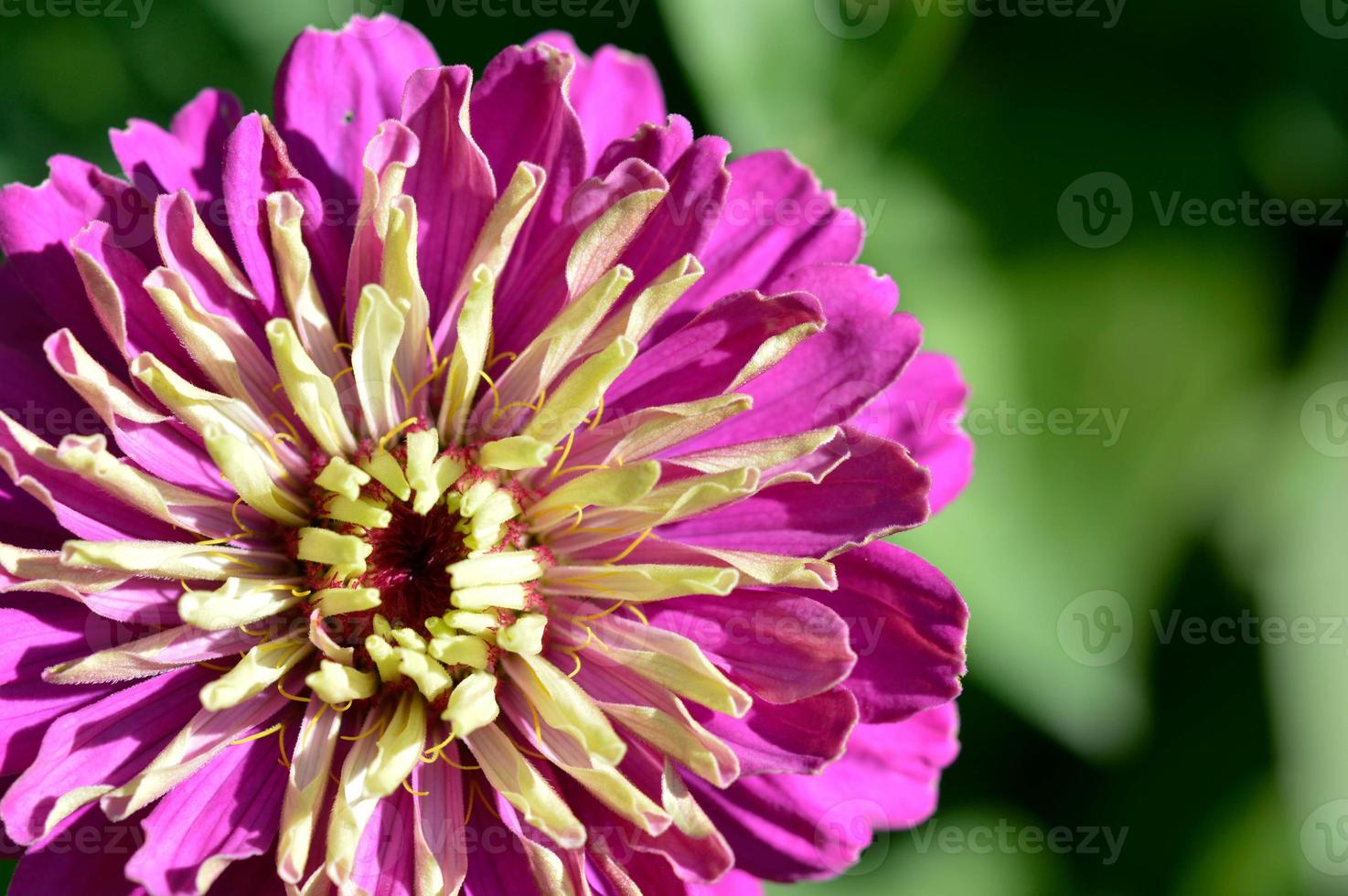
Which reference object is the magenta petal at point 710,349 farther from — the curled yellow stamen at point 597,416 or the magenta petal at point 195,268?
the magenta petal at point 195,268

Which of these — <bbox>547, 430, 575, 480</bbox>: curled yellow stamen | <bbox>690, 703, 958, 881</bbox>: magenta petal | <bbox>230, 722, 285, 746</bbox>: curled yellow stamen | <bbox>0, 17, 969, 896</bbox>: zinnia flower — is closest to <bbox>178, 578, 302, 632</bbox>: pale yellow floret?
<bbox>0, 17, 969, 896</bbox>: zinnia flower

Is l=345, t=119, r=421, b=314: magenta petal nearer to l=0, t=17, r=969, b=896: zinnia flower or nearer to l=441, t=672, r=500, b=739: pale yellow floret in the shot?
l=0, t=17, r=969, b=896: zinnia flower

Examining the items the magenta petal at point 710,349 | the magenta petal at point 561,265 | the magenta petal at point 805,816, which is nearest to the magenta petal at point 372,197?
the magenta petal at point 561,265

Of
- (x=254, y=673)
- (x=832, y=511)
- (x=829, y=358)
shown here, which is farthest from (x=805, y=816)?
(x=254, y=673)

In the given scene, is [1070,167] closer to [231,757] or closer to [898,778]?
[898,778]

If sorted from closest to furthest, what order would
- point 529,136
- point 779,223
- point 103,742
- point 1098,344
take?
point 103,742, point 529,136, point 779,223, point 1098,344

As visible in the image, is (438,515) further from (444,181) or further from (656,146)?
(656,146)
